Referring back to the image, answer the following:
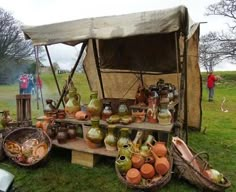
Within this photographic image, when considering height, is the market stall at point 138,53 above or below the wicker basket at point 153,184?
above

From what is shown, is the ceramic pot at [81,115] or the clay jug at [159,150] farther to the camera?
the ceramic pot at [81,115]

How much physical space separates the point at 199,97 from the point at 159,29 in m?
2.90

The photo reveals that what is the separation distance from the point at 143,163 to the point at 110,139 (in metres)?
0.62

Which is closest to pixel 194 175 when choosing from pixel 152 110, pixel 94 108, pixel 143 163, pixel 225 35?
pixel 143 163

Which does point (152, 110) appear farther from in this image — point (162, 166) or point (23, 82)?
point (23, 82)

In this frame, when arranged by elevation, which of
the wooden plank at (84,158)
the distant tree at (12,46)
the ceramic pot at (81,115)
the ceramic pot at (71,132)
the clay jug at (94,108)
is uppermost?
the distant tree at (12,46)

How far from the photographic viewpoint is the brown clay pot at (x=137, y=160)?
328 centimetres

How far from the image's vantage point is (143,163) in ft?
10.9

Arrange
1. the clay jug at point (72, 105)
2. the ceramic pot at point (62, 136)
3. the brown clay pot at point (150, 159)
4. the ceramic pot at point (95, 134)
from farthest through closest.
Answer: the clay jug at point (72, 105) → the ceramic pot at point (62, 136) → the ceramic pot at point (95, 134) → the brown clay pot at point (150, 159)

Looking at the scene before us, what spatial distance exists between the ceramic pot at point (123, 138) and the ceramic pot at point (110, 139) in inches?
3.8

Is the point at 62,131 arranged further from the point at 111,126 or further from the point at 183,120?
the point at 183,120

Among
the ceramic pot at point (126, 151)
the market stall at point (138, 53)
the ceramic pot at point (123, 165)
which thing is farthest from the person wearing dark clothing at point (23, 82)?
the ceramic pot at point (123, 165)

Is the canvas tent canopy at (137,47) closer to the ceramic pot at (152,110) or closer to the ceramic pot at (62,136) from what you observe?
the ceramic pot at (152,110)

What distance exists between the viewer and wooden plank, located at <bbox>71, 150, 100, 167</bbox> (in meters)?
3.82
